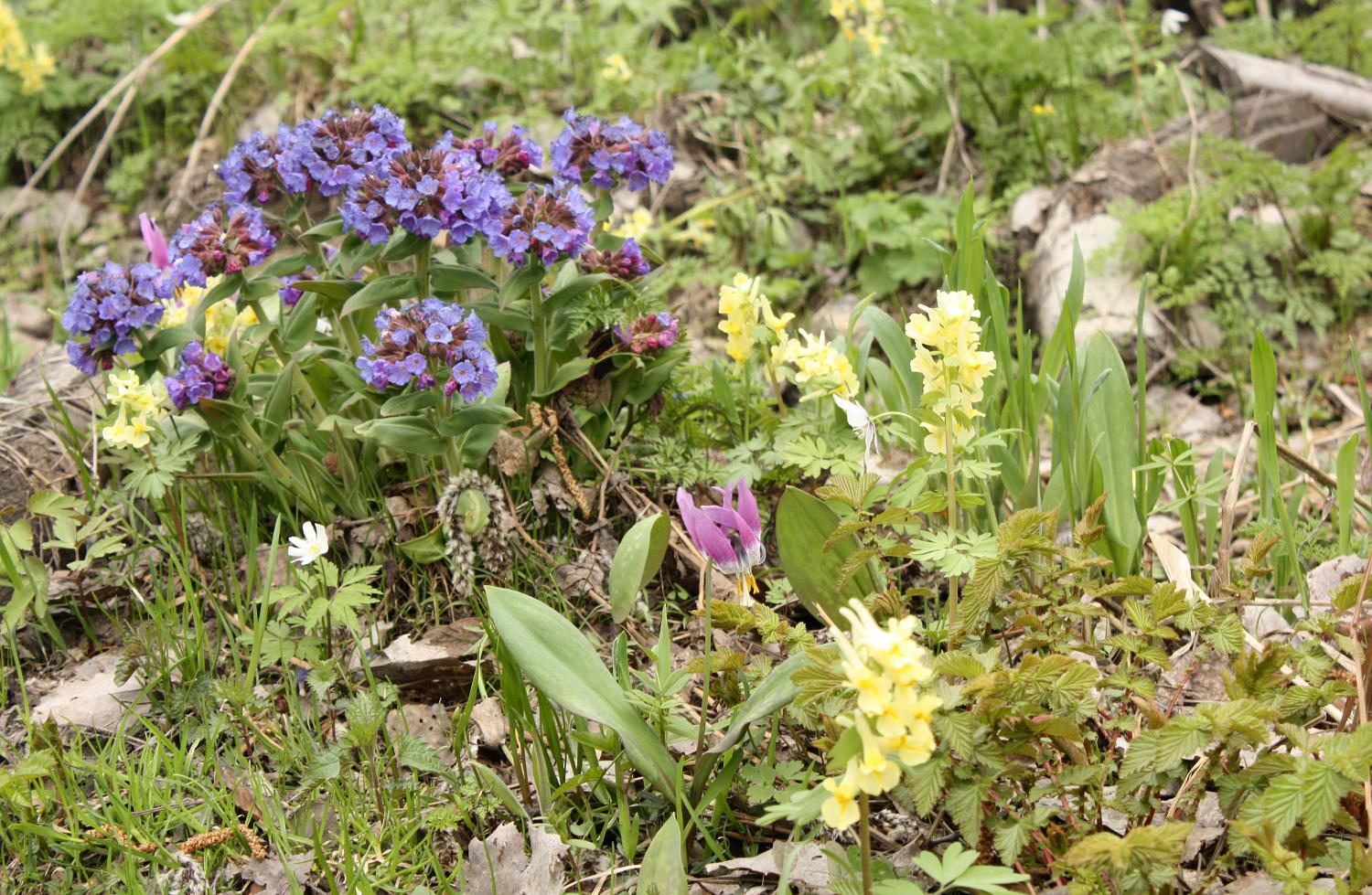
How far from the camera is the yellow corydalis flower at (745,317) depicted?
7.22 ft

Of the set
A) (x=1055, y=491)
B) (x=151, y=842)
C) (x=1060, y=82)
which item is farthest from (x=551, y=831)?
(x=1060, y=82)

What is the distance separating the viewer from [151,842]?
5.87ft

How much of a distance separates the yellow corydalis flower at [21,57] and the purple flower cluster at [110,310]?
2.97 metres

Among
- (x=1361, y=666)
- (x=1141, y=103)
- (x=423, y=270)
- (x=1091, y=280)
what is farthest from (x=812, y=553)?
(x=1141, y=103)

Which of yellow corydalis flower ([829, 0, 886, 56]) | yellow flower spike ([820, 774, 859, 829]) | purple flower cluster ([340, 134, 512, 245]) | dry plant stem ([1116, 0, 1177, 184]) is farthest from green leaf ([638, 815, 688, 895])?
yellow corydalis flower ([829, 0, 886, 56])

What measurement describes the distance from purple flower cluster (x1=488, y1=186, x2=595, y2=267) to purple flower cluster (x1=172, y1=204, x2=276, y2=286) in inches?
Answer: 19.1

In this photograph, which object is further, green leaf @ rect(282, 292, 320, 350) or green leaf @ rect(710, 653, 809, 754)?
green leaf @ rect(282, 292, 320, 350)

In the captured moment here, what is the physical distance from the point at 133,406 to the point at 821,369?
1302mm

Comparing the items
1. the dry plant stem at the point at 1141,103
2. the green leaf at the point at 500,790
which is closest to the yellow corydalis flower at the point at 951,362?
the green leaf at the point at 500,790

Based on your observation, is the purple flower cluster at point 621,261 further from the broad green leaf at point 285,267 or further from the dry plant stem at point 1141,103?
the dry plant stem at point 1141,103

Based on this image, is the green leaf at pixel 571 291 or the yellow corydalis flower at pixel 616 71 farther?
the yellow corydalis flower at pixel 616 71

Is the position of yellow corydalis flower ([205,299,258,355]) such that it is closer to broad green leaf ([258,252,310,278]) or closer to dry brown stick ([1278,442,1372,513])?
broad green leaf ([258,252,310,278])

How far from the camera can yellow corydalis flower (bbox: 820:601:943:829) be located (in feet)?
3.85

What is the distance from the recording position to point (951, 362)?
1639 mm
